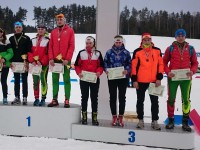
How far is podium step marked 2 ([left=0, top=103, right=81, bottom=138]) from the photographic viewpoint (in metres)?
3.94

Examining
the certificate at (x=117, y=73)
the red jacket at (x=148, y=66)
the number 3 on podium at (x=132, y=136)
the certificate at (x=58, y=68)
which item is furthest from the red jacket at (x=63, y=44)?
the number 3 on podium at (x=132, y=136)

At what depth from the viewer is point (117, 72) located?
3.71 metres

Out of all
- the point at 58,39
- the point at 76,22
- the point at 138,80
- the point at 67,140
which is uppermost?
the point at 76,22

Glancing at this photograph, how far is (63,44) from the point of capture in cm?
396

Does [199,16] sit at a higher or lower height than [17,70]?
higher

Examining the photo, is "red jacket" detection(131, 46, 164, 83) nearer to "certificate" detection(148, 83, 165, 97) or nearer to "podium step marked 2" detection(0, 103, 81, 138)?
"certificate" detection(148, 83, 165, 97)

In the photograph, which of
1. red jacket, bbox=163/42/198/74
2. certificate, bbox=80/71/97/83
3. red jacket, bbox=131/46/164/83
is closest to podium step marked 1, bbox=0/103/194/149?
certificate, bbox=80/71/97/83

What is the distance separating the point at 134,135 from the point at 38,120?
136 cm

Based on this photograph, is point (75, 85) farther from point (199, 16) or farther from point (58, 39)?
point (199, 16)

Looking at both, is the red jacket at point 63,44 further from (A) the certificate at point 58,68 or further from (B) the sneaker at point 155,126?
(B) the sneaker at point 155,126

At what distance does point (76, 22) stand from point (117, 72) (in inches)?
454

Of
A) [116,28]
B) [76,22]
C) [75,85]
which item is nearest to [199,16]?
[76,22]

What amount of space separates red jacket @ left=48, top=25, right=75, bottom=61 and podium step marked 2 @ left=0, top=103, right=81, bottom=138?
74cm

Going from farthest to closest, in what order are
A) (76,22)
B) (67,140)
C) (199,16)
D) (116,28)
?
(76,22) < (199,16) < (116,28) < (67,140)
